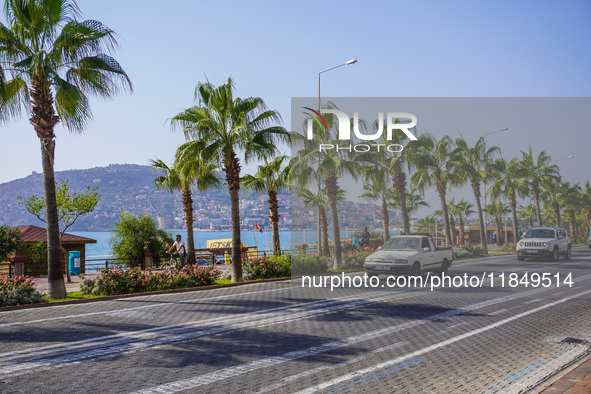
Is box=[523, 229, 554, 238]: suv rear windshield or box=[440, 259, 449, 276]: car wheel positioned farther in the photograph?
box=[523, 229, 554, 238]: suv rear windshield

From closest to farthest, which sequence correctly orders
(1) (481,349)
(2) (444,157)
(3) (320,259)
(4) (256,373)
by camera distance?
(4) (256,373), (1) (481,349), (3) (320,259), (2) (444,157)

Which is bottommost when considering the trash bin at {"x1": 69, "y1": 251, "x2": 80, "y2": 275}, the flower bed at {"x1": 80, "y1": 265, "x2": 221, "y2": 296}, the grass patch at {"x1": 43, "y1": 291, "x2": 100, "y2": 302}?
the grass patch at {"x1": 43, "y1": 291, "x2": 100, "y2": 302}

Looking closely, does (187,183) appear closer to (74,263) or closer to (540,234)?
(74,263)

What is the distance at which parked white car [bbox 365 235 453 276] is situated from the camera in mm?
19438

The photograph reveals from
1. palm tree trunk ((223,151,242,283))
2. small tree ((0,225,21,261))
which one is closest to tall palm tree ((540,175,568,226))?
palm tree trunk ((223,151,242,283))

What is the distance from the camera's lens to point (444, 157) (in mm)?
41000

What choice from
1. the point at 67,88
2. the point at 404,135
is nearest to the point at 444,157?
the point at 404,135

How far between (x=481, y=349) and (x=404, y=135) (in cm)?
2627

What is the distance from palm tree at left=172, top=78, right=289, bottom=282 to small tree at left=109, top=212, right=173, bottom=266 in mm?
9369

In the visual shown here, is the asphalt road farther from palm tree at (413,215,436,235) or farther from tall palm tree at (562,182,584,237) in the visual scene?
tall palm tree at (562,182,584,237)

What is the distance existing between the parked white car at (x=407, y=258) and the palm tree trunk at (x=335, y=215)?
510cm

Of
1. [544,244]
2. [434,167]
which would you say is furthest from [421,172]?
[544,244]

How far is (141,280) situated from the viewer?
667 inches

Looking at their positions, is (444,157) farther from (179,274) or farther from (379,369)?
(379,369)
